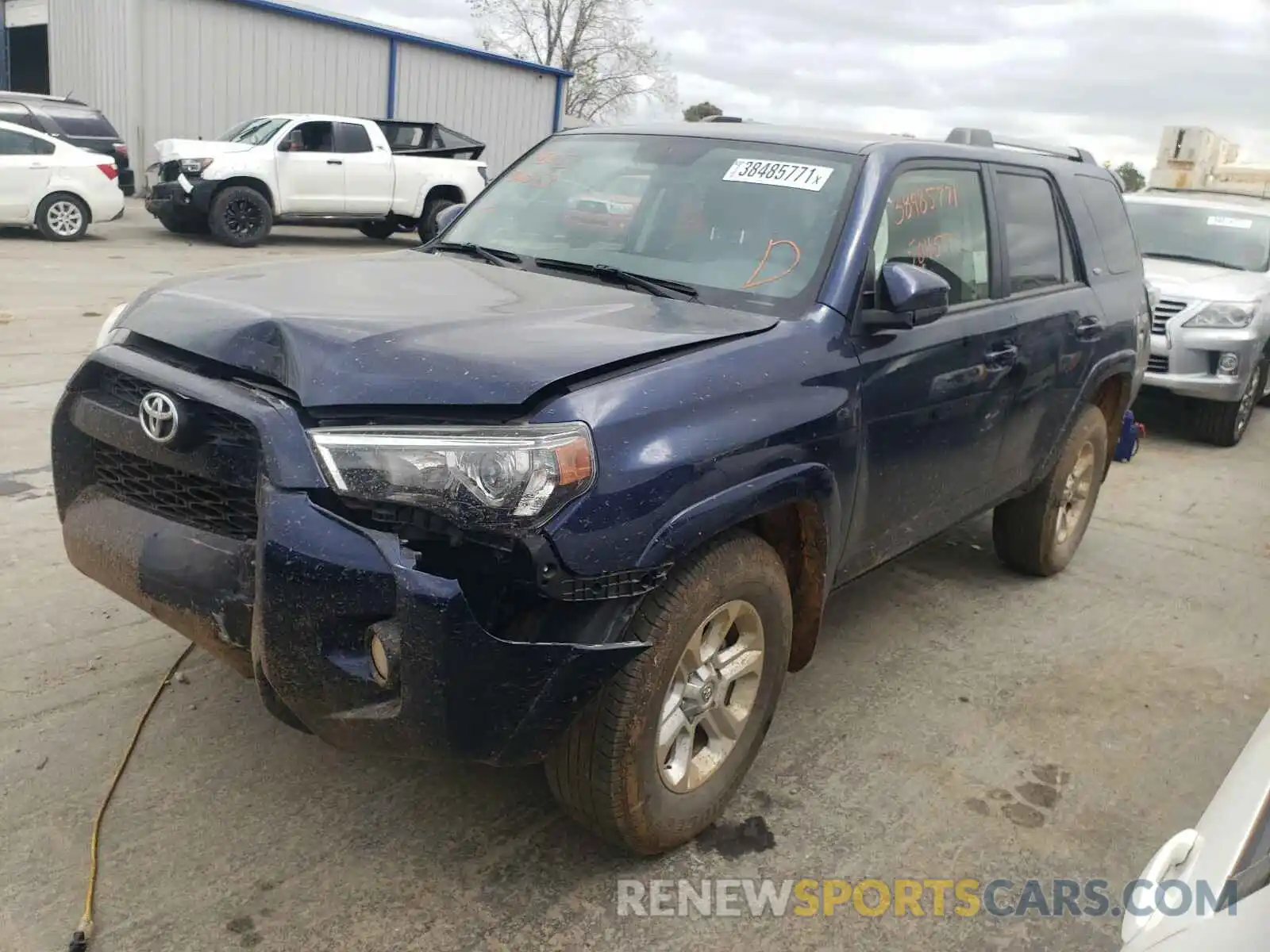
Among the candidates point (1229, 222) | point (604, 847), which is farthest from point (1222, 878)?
point (1229, 222)

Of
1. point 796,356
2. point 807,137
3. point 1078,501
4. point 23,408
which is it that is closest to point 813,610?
point 796,356

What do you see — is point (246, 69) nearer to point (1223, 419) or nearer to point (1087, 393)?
point (1223, 419)

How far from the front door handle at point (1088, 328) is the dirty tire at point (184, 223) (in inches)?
536

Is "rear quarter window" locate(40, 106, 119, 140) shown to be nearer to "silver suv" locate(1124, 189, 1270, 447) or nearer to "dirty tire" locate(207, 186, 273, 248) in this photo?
"dirty tire" locate(207, 186, 273, 248)

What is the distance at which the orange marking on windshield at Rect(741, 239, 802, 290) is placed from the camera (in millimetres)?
3236

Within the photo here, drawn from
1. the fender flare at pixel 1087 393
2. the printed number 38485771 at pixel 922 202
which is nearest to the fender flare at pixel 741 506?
the printed number 38485771 at pixel 922 202

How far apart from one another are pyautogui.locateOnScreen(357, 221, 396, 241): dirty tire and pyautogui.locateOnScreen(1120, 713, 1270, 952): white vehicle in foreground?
16.9 meters

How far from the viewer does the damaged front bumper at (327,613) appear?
2.25m

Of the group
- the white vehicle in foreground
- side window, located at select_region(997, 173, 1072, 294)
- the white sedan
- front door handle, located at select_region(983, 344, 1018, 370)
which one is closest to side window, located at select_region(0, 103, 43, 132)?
the white sedan

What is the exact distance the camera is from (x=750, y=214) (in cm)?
343

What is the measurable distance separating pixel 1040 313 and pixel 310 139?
13.9 metres

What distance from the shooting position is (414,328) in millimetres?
2580

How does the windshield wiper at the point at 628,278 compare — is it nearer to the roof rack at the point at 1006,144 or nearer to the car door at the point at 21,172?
the roof rack at the point at 1006,144

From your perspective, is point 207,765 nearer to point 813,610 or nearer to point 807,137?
point 813,610
